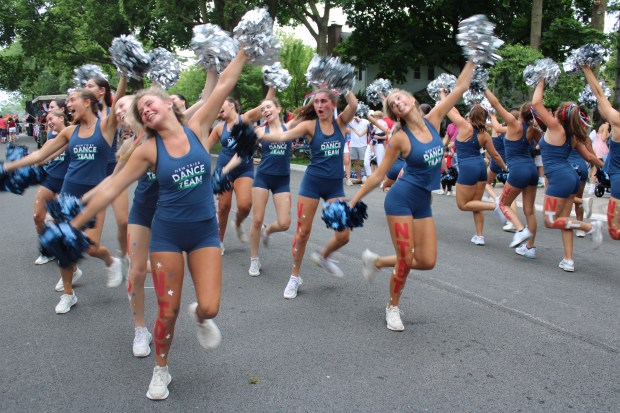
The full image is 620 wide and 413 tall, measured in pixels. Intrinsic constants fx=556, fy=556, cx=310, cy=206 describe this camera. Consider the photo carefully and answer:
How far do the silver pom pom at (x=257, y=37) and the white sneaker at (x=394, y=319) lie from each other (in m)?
2.26

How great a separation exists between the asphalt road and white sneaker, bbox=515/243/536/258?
347mm

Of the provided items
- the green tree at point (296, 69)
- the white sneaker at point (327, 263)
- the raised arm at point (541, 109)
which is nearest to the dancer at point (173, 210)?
the white sneaker at point (327, 263)

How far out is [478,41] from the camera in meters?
4.59

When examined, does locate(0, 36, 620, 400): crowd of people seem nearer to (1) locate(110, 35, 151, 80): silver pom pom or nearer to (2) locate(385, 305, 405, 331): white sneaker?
(2) locate(385, 305, 405, 331): white sneaker

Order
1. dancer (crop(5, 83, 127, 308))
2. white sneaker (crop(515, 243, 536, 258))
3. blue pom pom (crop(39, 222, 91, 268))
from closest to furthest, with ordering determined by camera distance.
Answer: blue pom pom (crop(39, 222, 91, 268)) < dancer (crop(5, 83, 127, 308)) < white sneaker (crop(515, 243, 536, 258))

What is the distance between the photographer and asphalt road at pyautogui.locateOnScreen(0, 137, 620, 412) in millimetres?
3438

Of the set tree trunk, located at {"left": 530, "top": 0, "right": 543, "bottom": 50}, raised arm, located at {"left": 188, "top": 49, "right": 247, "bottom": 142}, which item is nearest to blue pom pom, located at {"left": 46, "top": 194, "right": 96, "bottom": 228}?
raised arm, located at {"left": 188, "top": 49, "right": 247, "bottom": 142}

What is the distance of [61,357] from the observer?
4082 millimetres

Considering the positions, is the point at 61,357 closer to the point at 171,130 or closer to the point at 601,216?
the point at 171,130

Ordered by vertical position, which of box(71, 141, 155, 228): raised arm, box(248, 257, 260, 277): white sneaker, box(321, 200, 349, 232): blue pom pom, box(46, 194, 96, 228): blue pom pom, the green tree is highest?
the green tree

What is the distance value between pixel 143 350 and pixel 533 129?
5.49m

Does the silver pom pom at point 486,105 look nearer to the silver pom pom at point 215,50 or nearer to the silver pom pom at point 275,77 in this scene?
the silver pom pom at point 275,77

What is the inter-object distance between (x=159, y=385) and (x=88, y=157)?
2.62 meters

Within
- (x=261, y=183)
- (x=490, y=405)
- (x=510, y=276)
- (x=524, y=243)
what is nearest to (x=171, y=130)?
(x=490, y=405)
